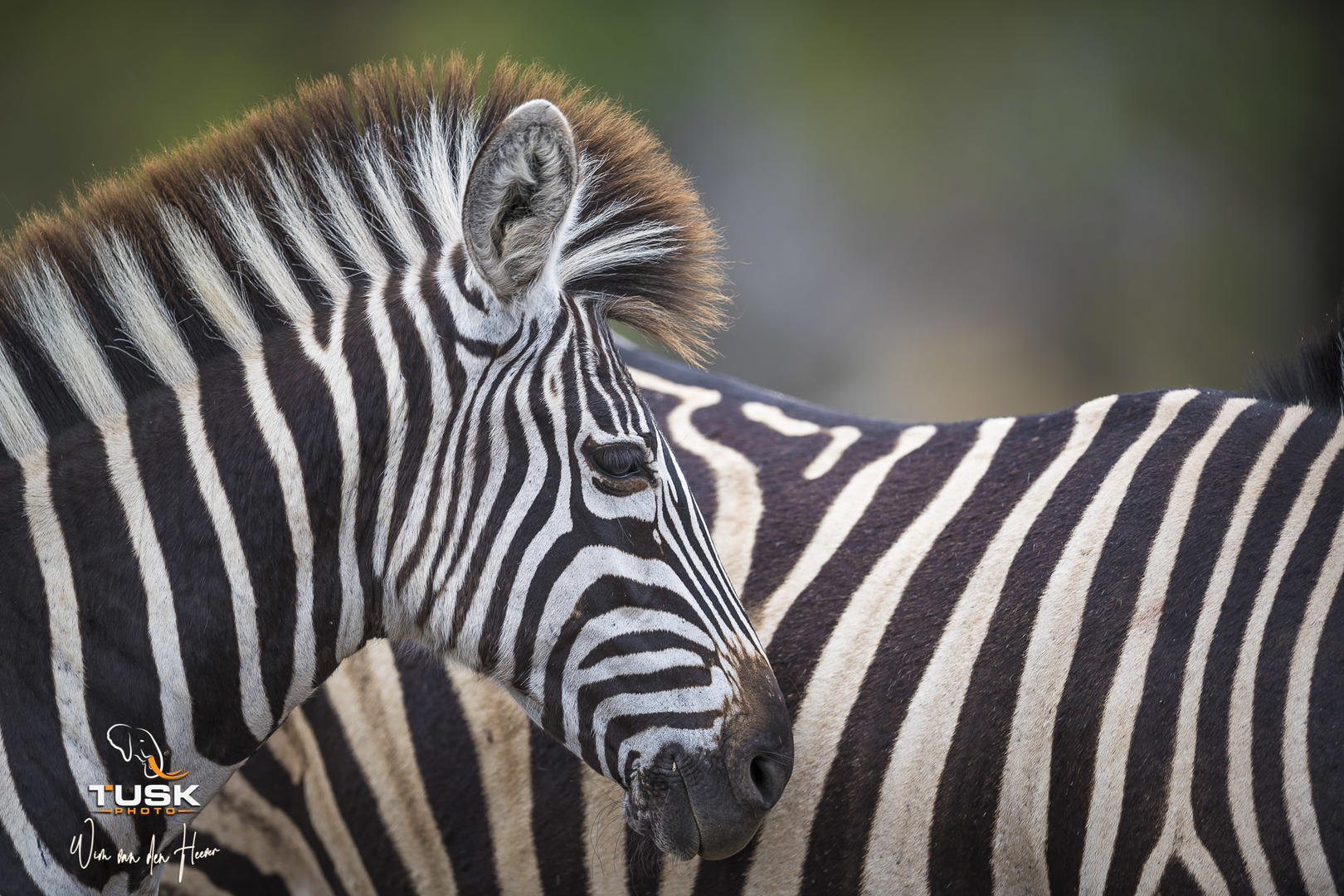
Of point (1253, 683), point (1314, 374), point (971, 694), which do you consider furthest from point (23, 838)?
point (1314, 374)

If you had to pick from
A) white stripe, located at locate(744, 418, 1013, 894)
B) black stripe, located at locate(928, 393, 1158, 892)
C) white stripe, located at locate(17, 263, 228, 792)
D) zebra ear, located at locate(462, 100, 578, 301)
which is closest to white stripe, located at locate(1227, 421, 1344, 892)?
black stripe, located at locate(928, 393, 1158, 892)

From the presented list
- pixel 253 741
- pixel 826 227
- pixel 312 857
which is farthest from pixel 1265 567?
pixel 826 227

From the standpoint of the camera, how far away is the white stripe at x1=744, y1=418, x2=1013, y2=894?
2998 mm

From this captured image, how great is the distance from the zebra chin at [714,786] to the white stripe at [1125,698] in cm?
85

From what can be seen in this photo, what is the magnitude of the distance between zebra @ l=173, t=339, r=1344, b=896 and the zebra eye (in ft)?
3.26

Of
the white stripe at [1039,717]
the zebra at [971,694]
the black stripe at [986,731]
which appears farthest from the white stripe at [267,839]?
the white stripe at [1039,717]

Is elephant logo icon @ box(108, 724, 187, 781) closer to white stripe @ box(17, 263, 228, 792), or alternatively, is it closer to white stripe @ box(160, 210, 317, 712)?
white stripe @ box(17, 263, 228, 792)

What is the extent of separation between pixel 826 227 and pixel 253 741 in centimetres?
1268

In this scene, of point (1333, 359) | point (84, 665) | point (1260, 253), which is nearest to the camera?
point (84, 665)

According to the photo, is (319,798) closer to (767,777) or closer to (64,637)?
(64,637)

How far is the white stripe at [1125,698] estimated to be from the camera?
260 cm

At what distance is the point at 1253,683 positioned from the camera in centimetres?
250

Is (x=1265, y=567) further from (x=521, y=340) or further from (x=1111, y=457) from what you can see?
(x=521, y=340)

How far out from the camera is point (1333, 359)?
291cm
